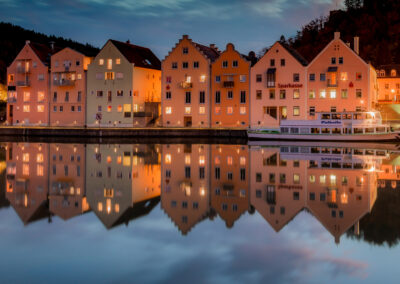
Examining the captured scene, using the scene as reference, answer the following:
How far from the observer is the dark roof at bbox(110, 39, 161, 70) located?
214ft

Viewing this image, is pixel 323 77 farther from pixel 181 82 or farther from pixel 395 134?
pixel 181 82

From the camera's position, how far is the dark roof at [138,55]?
6512 centimetres

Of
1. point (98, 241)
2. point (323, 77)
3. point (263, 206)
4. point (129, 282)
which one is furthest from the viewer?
point (323, 77)

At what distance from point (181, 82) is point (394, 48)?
53.3m

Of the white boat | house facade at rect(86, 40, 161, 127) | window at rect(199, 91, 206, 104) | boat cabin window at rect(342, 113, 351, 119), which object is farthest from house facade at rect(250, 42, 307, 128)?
house facade at rect(86, 40, 161, 127)

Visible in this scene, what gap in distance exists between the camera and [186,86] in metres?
62.0

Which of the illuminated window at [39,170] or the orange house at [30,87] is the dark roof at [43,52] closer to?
the orange house at [30,87]

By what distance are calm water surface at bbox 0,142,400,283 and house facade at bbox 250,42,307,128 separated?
1441 inches

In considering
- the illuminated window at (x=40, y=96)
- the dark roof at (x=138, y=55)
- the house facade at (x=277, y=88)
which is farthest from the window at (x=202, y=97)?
the illuminated window at (x=40, y=96)

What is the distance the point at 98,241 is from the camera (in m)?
10.6

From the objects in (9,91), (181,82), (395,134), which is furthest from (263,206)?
(9,91)

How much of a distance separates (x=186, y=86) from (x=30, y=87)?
80.0 feet

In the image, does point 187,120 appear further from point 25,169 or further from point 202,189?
point 202,189

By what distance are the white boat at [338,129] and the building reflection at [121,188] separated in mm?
25723
